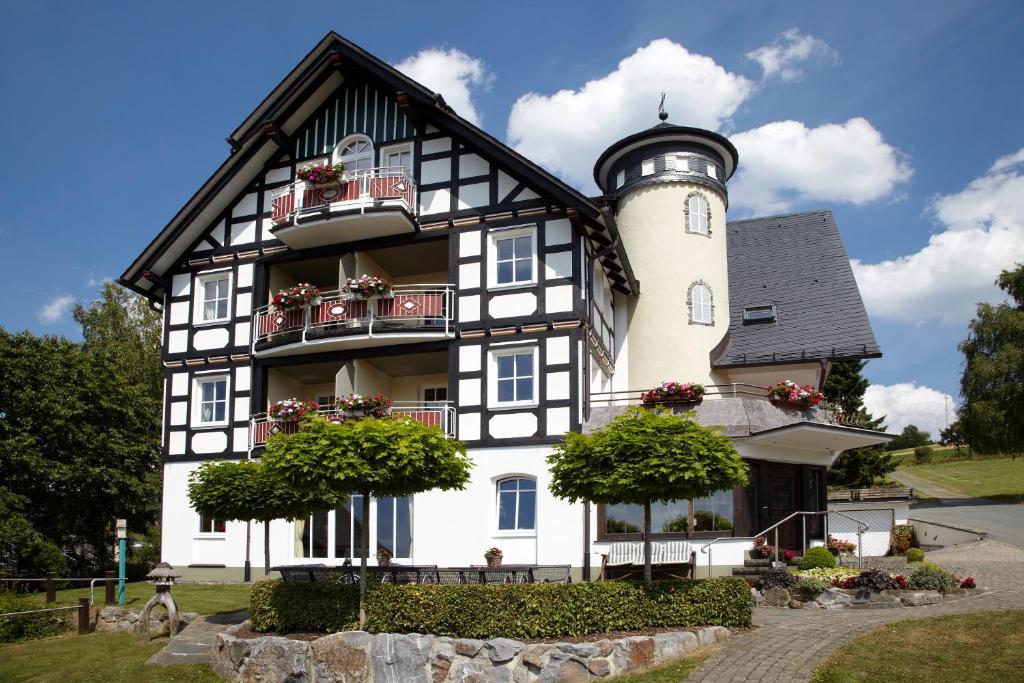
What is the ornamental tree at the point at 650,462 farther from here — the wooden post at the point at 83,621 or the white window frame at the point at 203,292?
the white window frame at the point at 203,292

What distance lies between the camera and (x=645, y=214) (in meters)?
25.3

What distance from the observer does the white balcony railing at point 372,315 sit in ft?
71.7

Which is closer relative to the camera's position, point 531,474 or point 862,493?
point 531,474

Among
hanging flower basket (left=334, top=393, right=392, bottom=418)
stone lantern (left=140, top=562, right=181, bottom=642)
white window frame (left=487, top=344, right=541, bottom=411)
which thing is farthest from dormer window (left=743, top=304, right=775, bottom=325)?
stone lantern (left=140, top=562, right=181, bottom=642)

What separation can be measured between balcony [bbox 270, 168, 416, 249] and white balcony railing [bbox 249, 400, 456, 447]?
436cm

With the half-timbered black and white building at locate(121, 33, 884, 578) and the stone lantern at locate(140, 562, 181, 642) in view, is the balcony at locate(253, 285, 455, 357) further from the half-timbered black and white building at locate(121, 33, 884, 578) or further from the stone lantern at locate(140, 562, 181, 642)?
the stone lantern at locate(140, 562, 181, 642)

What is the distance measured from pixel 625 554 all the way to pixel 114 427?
1697 cm

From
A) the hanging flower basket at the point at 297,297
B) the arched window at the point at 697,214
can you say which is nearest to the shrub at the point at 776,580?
the arched window at the point at 697,214

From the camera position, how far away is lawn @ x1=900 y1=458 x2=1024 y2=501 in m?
43.4

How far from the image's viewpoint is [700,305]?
24.8m

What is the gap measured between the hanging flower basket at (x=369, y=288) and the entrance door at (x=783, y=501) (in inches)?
385

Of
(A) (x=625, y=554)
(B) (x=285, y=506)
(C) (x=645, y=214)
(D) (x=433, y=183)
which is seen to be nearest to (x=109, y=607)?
(B) (x=285, y=506)

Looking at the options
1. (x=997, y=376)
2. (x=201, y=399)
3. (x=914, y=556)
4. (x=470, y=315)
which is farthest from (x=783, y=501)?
(x=997, y=376)

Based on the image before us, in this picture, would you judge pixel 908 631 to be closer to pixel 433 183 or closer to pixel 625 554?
pixel 625 554
